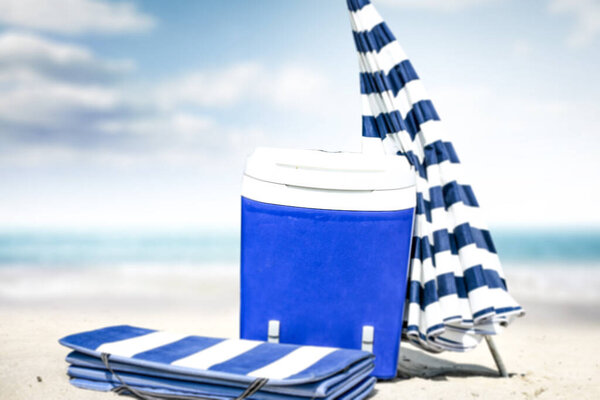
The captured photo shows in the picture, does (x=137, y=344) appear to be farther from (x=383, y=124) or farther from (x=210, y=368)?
(x=383, y=124)

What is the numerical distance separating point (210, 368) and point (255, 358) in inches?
6.2

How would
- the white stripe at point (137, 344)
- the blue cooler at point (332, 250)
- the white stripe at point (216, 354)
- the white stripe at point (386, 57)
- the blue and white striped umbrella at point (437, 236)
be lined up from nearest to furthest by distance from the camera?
the white stripe at point (216, 354), the white stripe at point (137, 344), the blue cooler at point (332, 250), the blue and white striped umbrella at point (437, 236), the white stripe at point (386, 57)

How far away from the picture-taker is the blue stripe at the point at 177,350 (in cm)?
195

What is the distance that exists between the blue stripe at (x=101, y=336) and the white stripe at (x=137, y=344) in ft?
0.11

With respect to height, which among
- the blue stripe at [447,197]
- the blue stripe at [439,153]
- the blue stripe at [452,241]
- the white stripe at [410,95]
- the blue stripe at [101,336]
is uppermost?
the white stripe at [410,95]

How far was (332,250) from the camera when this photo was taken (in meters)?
2.26

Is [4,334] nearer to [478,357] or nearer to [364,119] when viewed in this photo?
[364,119]

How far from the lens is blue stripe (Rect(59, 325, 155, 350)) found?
6.82ft

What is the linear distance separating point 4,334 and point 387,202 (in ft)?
5.97

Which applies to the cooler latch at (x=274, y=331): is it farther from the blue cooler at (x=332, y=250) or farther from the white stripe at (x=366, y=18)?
the white stripe at (x=366, y=18)

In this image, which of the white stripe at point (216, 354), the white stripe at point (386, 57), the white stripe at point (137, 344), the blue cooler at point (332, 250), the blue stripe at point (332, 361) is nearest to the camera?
the blue stripe at point (332, 361)

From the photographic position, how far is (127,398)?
1975 millimetres

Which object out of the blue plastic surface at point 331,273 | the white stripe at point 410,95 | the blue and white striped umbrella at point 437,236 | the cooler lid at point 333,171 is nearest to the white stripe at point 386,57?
the blue and white striped umbrella at point 437,236

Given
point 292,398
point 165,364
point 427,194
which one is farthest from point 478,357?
point 165,364
